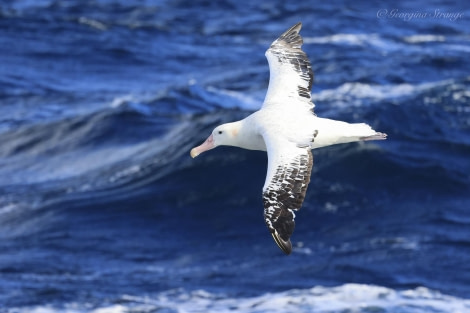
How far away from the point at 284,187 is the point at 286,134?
0.94 meters

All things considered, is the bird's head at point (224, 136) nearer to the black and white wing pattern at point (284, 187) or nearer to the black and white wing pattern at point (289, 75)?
the black and white wing pattern at point (289, 75)

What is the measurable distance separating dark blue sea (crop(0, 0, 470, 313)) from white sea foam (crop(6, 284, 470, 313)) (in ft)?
0.11

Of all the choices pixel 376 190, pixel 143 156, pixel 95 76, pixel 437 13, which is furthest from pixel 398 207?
pixel 437 13

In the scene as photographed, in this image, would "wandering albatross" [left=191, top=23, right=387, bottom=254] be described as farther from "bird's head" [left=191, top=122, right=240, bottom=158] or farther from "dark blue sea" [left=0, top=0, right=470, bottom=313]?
"dark blue sea" [left=0, top=0, right=470, bottom=313]

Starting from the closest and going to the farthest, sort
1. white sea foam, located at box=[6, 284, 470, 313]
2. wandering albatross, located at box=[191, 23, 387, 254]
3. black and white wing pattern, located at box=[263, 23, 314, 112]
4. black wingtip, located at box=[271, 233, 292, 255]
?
black wingtip, located at box=[271, 233, 292, 255]
wandering albatross, located at box=[191, 23, 387, 254]
black and white wing pattern, located at box=[263, 23, 314, 112]
white sea foam, located at box=[6, 284, 470, 313]

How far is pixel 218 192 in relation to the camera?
21.7 meters

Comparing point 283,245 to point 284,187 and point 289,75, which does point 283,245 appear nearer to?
point 284,187

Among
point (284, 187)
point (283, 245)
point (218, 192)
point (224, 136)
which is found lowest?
point (218, 192)

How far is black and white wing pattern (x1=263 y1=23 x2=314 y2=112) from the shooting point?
1305cm

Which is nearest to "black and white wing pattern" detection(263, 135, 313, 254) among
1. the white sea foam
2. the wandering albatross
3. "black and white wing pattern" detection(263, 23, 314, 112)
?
the wandering albatross

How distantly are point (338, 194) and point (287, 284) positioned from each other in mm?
3091

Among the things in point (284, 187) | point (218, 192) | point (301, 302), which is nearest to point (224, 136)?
point (284, 187)

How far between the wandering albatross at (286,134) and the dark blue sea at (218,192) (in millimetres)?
5902

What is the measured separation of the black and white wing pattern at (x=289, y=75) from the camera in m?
13.0
